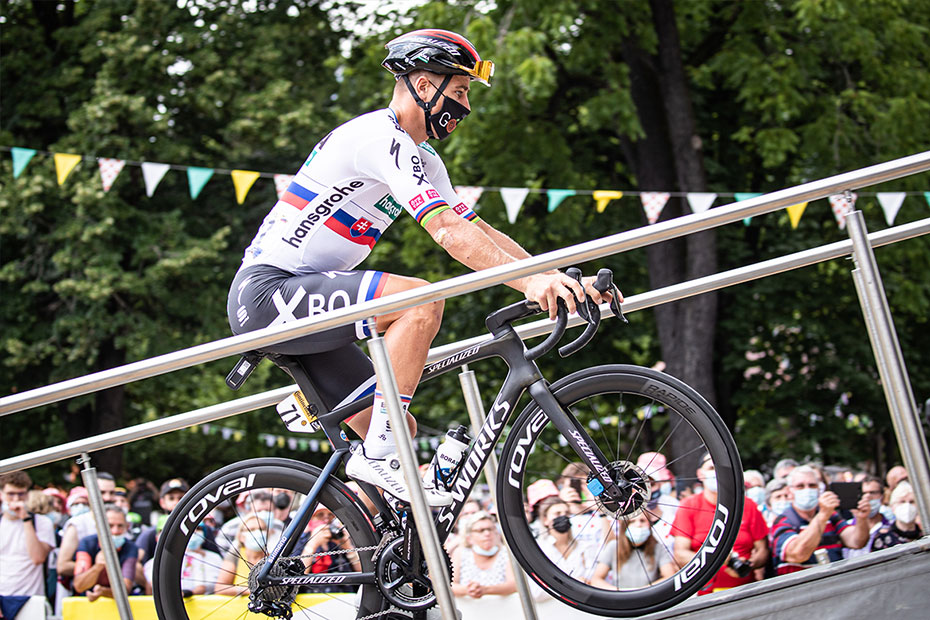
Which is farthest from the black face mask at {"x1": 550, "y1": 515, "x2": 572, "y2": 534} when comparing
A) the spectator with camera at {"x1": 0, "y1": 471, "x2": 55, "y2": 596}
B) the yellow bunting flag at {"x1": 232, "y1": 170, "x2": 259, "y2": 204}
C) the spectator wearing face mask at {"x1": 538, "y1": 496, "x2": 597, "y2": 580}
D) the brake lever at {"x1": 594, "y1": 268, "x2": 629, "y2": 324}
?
the yellow bunting flag at {"x1": 232, "y1": 170, "x2": 259, "y2": 204}

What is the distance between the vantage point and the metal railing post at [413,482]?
112 inches

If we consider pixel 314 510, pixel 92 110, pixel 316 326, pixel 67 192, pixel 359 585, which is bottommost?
pixel 359 585

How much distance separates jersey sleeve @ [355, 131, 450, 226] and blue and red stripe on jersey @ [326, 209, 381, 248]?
191 mm

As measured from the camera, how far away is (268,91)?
1599cm

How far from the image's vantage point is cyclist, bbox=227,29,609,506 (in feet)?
10.0

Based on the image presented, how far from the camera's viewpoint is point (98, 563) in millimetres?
6133

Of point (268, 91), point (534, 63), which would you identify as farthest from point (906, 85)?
point (268, 91)

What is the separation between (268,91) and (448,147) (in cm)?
516

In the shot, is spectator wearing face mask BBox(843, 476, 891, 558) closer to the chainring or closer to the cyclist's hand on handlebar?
the chainring

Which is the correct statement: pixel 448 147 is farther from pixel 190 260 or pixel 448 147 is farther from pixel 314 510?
pixel 314 510

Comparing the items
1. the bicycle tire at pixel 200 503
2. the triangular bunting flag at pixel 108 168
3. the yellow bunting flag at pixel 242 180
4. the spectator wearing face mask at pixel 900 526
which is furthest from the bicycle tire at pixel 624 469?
the triangular bunting flag at pixel 108 168

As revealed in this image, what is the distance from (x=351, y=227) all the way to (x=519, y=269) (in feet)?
2.23

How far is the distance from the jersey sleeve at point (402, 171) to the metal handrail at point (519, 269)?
0.26 metres

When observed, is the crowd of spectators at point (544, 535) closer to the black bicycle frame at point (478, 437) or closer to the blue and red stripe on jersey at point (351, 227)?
the black bicycle frame at point (478, 437)
